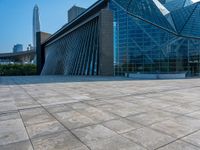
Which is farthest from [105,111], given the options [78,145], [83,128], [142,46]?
[142,46]

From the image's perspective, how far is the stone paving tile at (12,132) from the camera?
A: 376 cm

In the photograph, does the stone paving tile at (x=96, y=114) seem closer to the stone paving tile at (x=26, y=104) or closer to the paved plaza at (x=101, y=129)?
the paved plaza at (x=101, y=129)

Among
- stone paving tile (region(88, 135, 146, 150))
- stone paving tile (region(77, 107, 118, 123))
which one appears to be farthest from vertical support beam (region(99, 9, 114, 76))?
stone paving tile (region(88, 135, 146, 150))

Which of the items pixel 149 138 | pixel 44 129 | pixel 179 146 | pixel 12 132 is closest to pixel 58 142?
pixel 44 129

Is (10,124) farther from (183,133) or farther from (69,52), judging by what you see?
(69,52)

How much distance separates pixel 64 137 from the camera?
12.6 feet

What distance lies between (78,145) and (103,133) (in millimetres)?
766

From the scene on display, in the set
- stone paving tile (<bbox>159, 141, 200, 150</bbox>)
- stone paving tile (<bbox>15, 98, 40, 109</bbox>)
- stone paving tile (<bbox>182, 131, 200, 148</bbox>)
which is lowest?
stone paving tile (<bbox>159, 141, 200, 150</bbox>)

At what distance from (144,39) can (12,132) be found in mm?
33689

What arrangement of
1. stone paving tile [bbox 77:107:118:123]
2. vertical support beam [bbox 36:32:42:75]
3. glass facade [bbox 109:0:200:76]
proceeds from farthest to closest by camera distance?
vertical support beam [bbox 36:32:42:75]
glass facade [bbox 109:0:200:76]
stone paving tile [bbox 77:107:118:123]

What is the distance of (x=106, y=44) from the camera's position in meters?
35.9

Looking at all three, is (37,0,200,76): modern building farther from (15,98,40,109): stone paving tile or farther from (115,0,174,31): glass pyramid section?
(15,98,40,109): stone paving tile

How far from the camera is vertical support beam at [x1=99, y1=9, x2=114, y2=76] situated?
35281 millimetres

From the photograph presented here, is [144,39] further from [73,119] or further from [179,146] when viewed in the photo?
[179,146]
